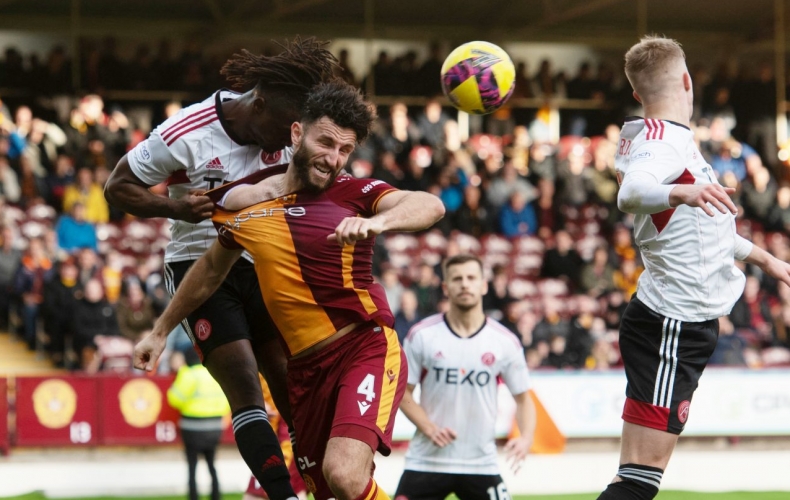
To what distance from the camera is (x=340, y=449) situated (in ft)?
15.2

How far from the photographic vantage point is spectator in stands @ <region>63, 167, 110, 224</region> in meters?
17.0

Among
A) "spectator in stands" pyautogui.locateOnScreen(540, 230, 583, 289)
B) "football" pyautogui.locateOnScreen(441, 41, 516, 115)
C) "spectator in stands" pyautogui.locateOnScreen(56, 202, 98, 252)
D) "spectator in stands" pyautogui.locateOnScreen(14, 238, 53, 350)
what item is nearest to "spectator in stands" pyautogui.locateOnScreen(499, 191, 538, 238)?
"spectator in stands" pyautogui.locateOnScreen(540, 230, 583, 289)

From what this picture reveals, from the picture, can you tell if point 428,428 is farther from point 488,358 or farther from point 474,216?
point 474,216

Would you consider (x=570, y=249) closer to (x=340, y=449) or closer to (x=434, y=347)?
(x=434, y=347)

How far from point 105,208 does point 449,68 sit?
1202cm

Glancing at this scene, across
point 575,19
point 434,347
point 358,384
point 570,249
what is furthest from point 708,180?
point 575,19

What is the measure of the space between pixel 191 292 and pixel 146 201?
0.53 metres

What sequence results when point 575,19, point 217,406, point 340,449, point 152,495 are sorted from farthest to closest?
point 575,19, point 152,495, point 217,406, point 340,449

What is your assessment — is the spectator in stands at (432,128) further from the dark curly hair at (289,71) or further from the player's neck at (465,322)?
the dark curly hair at (289,71)

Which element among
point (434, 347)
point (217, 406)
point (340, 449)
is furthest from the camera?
point (217, 406)

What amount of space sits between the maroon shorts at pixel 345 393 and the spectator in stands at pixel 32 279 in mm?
11180

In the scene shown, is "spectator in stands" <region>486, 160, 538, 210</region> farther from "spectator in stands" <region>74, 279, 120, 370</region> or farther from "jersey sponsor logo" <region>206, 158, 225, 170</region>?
"jersey sponsor logo" <region>206, 158, 225, 170</region>

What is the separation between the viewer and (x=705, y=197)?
4.30m

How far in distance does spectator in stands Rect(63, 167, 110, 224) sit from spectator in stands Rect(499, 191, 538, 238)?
21.8 feet
